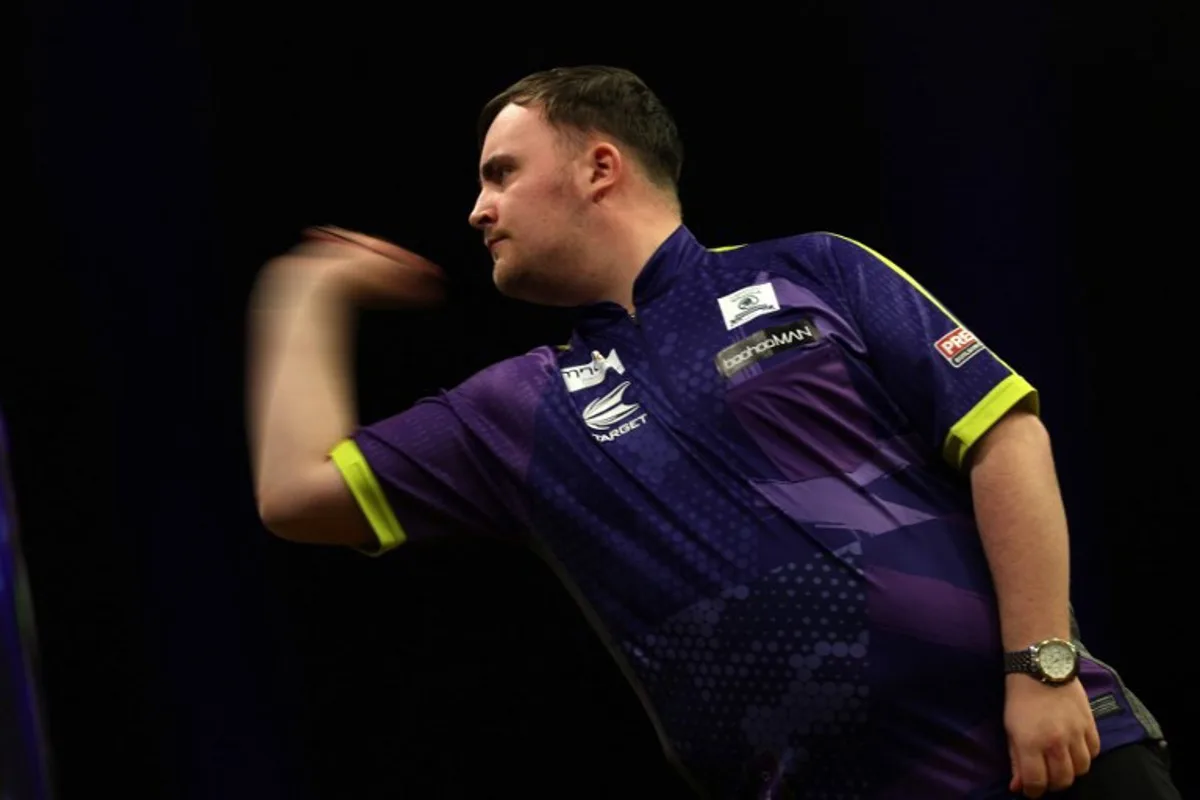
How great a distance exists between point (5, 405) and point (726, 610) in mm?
1327

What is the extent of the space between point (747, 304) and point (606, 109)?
1.33 feet

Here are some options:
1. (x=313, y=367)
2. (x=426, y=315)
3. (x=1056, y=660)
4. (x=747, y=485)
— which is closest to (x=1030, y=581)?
(x=1056, y=660)

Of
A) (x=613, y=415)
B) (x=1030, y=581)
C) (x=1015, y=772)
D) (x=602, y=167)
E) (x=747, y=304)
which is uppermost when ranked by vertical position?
(x=602, y=167)

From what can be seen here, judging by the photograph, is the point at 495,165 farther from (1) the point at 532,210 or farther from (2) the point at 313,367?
(2) the point at 313,367

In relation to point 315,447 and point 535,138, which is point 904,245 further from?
point 315,447

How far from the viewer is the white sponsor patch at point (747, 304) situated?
1665 mm

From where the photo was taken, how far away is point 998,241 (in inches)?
103

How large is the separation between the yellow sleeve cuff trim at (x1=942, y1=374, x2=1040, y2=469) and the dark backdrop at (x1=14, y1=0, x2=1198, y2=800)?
1.04 meters

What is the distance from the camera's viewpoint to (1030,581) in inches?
58.1

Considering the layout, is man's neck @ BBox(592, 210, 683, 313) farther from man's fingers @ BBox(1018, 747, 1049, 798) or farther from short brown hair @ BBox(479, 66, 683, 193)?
man's fingers @ BBox(1018, 747, 1049, 798)

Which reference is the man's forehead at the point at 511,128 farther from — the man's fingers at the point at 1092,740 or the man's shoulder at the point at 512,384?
the man's fingers at the point at 1092,740

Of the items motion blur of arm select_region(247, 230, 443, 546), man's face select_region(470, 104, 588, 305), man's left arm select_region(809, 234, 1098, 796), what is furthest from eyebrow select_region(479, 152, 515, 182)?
man's left arm select_region(809, 234, 1098, 796)

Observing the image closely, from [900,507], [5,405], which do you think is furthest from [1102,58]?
[5,405]

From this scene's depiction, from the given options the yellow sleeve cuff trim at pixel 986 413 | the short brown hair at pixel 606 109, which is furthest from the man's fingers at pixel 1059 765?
the short brown hair at pixel 606 109
